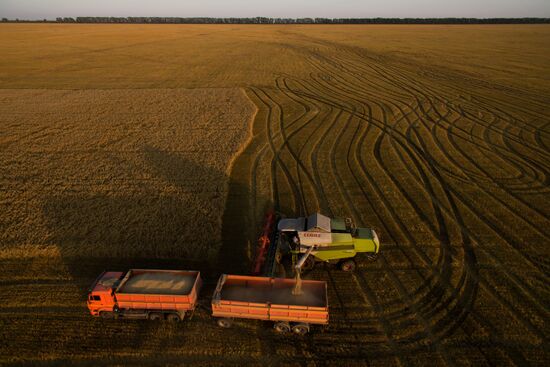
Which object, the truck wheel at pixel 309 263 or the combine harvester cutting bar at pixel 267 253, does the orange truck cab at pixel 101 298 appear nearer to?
the combine harvester cutting bar at pixel 267 253

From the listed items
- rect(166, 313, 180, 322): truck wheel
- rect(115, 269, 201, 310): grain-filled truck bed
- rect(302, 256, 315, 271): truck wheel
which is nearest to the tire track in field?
rect(302, 256, 315, 271): truck wheel

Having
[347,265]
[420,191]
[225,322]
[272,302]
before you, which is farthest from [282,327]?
[420,191]

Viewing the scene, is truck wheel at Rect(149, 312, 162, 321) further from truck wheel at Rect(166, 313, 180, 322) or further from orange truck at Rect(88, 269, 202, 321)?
truck wheel at Rect(166, 313, 180, 322)

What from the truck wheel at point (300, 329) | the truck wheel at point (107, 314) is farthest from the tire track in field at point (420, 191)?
the truck wheel at point (107, 314)

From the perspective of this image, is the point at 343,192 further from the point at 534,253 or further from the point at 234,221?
the point at 534,253

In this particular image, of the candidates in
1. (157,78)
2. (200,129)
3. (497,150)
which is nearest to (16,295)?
(200,129)
